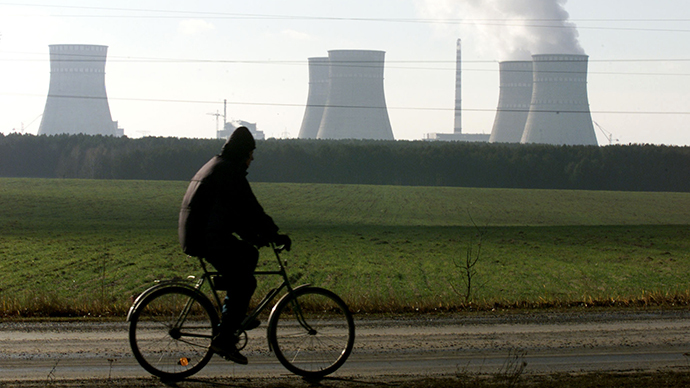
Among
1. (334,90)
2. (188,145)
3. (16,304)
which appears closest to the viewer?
(16,304)

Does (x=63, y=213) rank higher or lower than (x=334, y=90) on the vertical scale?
lower

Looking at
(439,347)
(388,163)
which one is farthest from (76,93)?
(439,347)

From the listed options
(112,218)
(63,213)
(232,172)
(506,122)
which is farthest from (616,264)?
(506,122)

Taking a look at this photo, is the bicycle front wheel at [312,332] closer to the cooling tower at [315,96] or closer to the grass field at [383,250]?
the grass field at [383,250]

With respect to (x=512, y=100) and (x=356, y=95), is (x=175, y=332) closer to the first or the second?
(x=356, y=95)

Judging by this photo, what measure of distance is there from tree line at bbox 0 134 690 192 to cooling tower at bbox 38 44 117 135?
146 cm

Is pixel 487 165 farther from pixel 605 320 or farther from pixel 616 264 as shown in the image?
pixel 605 320

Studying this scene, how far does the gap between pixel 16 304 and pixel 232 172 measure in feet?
12.2

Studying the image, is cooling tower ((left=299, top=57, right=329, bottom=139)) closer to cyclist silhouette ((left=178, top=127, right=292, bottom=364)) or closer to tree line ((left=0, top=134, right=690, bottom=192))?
tree line ((left=0, top=134, right=690, bottom=192))

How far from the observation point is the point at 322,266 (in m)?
19.0

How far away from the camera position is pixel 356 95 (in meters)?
64.8

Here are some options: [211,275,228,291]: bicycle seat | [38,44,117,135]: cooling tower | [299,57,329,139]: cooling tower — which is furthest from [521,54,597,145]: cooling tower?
[211,275,228,291]: bicycle seat

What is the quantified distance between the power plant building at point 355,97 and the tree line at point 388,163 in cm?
166

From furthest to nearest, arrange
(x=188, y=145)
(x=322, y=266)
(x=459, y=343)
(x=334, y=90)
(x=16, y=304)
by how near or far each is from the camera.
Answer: (x=188, y=145) < (x=334, y=90) < (x=322, y=266) < (x=16, y=304) < (x=459, y=343)
